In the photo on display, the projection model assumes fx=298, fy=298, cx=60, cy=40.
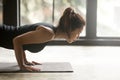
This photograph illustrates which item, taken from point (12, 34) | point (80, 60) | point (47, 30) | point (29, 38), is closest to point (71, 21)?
point (47, 30)

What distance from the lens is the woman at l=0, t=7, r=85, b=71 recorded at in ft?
7.13

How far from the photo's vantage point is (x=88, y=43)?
3787 millimetres

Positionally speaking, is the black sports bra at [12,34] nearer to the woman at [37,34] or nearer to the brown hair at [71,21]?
the woman at [37,34]

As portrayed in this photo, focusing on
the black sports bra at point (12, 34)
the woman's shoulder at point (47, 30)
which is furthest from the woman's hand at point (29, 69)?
the woman's shoulder at point (47, 30)

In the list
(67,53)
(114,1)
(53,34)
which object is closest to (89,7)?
(114,1)

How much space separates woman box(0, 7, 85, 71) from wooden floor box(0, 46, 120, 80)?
198 mm

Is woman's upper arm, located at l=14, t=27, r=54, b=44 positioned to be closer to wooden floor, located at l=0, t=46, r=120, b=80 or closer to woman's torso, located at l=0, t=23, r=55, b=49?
woman's torso, located at l=0, t=23, r=55, b=49

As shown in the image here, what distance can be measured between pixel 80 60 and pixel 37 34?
725 mm

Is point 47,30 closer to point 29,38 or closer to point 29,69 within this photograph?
point 29,38

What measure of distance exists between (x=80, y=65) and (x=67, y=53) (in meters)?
0.64

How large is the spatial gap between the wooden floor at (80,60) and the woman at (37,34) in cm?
20

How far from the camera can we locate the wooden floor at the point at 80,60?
6.91ft

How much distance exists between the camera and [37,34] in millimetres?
2170

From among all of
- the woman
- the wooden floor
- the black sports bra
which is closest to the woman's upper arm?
the woman
